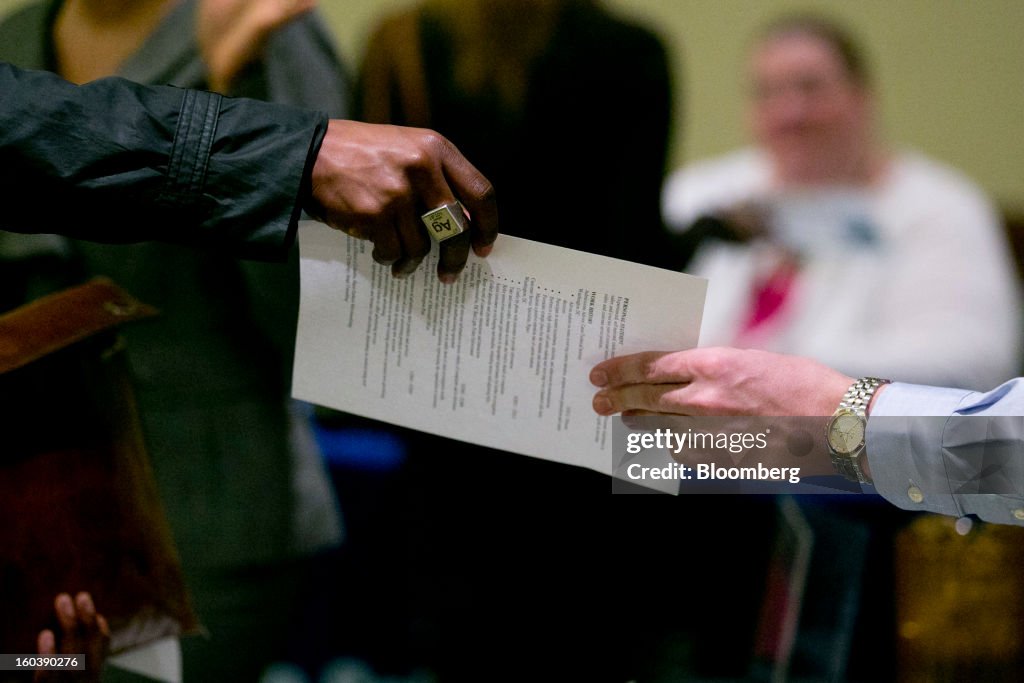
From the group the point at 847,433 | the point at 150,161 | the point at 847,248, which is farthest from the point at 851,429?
the point at 847,248

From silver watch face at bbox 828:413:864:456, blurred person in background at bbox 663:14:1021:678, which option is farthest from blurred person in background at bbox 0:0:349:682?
blurred person in background at bbox 663:14:1021:678

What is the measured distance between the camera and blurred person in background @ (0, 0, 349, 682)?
0.80 meters

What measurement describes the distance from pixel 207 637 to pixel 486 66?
68 centimetres

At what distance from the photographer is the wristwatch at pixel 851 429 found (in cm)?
71

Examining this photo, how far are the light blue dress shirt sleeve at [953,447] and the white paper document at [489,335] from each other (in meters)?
0.17

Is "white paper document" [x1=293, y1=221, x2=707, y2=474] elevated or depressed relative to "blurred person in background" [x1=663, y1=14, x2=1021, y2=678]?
depressed

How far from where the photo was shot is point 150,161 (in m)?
0.66

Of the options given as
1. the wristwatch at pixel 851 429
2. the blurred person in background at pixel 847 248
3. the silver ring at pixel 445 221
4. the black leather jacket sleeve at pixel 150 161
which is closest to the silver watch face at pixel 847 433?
the wristwatch at pixel 851 429

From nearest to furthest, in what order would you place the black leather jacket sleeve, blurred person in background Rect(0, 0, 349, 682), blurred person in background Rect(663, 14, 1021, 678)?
the black leather jacket sleeve, blurred person in background Rect(0, 0, 349, 682), blurred person in background Rect(663, 14, 1021, 678)

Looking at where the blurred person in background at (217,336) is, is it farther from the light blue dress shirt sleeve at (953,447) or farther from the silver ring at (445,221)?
the light blue dress shirt sleeve at (953,447)

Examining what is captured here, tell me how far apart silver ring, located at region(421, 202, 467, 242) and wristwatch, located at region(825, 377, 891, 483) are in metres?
0.35

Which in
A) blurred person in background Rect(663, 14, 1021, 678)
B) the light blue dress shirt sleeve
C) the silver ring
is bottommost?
the light blue dress shirt sleeve

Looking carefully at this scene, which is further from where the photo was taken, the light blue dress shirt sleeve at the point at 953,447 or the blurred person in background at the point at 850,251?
the blurred person in background at the point at 850,251

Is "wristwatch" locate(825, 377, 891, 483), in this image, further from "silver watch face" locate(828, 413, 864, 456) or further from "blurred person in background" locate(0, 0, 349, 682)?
"blurred person in background" locate(0, 0, 349, 682)
